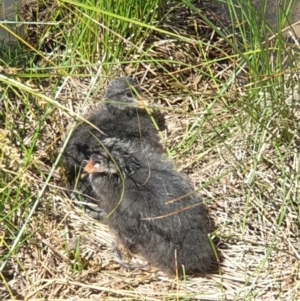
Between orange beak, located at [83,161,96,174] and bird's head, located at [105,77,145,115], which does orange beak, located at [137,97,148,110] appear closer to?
bird's head, located at [105,77,145,115]

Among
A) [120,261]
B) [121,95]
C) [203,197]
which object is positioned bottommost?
[120,261]

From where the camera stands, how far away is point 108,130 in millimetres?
→ 4312

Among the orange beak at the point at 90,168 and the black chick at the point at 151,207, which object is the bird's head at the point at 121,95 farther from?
the orange beak at the point at 90,168

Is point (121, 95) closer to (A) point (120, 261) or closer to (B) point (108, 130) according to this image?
(B) point (108, 130)

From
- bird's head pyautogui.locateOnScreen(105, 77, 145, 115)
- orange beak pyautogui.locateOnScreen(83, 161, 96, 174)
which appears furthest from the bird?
orange beak pyautogui.locateOnScreen(83, 161, 96, 174)

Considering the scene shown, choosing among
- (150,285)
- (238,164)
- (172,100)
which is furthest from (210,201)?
(172,100)

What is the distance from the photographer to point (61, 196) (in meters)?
→ 4.22

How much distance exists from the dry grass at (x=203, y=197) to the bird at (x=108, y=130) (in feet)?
0.21

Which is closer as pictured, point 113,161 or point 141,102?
point 113,161

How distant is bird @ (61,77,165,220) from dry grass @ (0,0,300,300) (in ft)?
0.21

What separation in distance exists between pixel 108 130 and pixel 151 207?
0.57 m

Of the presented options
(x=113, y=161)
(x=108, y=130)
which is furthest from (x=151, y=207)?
(x=108, y=130)

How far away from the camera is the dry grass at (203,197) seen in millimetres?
3854

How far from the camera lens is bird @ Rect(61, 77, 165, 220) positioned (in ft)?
14.0
